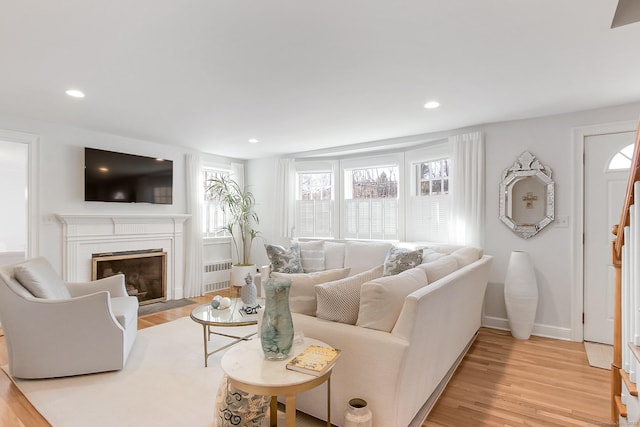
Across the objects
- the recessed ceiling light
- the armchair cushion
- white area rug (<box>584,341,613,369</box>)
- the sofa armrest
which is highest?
the recessed ceiling light

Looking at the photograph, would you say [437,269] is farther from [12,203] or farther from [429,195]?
[12,203]

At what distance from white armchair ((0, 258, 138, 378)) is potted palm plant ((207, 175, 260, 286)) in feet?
9.37

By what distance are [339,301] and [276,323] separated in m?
0.48

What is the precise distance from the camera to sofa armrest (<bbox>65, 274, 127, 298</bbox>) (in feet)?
10.9

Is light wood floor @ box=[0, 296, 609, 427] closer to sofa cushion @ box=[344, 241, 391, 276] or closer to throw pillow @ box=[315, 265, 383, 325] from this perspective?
throw pillow @ box=[315, 265, 383, 325]

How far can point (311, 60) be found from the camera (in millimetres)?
2396

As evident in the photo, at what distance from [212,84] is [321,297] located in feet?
6.47

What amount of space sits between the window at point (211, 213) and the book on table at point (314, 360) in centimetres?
460

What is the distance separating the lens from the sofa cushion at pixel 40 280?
2.69m

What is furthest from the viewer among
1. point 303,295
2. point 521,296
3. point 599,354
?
point 521,296

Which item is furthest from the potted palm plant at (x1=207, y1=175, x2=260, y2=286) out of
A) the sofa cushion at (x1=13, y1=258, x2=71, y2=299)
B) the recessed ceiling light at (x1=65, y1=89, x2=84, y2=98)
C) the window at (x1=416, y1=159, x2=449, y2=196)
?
the window at (x1=416, y1=159, x2=449, y2=196)

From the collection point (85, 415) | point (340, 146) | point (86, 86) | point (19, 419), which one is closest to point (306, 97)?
point (86, 86)

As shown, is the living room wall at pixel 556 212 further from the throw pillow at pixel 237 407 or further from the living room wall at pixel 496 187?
the throw pillow at pixel 237 407

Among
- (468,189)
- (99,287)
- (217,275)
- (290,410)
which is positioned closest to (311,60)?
(290,410)
